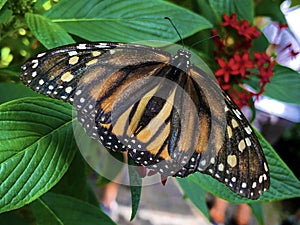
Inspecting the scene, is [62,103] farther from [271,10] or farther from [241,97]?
[271,10]

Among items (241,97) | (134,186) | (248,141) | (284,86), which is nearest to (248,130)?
(248,141)

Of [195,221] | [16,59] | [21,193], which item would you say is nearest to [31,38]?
[16,59]

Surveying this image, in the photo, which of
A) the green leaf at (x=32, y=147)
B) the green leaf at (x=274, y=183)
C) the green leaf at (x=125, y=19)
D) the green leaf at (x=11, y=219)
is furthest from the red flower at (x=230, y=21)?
the green leaf at (x=11, y=219)

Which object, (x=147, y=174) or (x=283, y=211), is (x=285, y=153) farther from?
(x=147, y=174)

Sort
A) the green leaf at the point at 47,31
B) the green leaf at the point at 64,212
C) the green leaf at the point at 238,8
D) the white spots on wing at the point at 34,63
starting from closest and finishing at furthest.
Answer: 1. the white spots on wing at the point at 34,63
2. the green leaf at the point at 47,31
3. the green leaf at the point at 64,212
4. the green leaf at the point at 238,8

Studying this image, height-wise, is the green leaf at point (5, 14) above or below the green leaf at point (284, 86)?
above

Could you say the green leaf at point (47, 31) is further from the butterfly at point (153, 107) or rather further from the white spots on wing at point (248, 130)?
the white spots on wing at point (248, 130)

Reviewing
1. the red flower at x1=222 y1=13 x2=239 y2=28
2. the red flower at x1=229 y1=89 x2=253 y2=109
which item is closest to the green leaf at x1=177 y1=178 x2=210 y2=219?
the red flower at x1=229 y1=89 x2=253 y2=109
